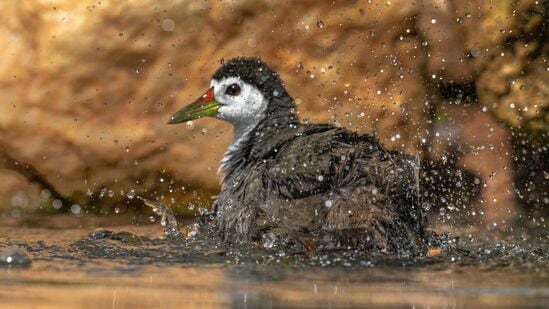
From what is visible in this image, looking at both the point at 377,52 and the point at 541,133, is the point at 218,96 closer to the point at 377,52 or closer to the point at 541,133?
the point at 377,52

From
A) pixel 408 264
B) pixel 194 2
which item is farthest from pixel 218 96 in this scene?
pixel 408 264

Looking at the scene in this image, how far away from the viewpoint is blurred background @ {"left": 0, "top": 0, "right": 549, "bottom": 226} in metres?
9.03

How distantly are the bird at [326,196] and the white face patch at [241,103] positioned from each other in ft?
2.47

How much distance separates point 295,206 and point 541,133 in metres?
3.55

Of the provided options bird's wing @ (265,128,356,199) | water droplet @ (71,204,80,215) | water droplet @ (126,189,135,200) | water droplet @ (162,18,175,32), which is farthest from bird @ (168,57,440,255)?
water droplet @ (162,18,175,32)

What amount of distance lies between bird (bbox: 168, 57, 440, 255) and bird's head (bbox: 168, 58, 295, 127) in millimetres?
701

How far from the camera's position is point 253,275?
5844 mm

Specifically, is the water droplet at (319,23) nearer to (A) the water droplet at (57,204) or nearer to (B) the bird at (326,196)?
(B) the bird at (326,196)

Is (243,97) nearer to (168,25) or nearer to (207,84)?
(207,84)

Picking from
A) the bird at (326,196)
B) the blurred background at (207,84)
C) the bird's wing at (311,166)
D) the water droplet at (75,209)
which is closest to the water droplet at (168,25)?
the blurred background at (207,84)

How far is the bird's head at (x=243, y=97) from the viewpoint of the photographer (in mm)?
8125

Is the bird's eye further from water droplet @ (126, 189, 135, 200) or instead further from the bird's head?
water droplet @ (126, 189, 135, 200)

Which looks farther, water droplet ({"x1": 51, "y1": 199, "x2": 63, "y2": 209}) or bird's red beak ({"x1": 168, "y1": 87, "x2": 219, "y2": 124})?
water droplet ({"x1": 51, "y1": 199, "x2": 63, "y2": 209})

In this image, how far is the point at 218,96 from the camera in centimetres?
828
